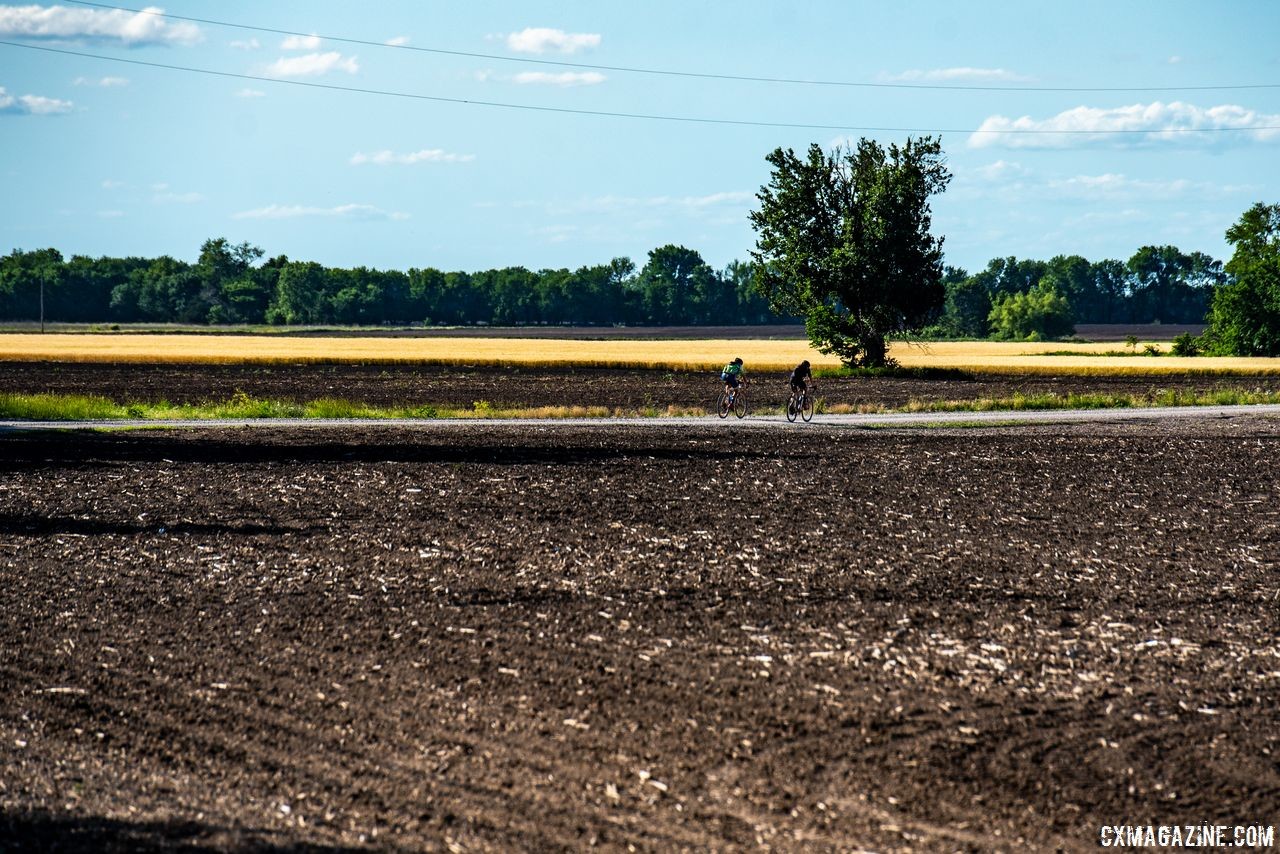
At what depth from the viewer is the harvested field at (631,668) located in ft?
26.1

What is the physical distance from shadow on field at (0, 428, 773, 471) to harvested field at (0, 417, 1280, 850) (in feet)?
17.2

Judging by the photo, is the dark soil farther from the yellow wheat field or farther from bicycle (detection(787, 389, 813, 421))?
bicycle (detection(787, 389, 813, 421))

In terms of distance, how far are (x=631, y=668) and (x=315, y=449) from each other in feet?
63.9

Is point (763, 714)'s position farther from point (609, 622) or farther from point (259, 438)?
point (259, 438)

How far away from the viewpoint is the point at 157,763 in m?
8.65

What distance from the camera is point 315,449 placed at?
2917 centimetres

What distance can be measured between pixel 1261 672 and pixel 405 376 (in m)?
62.8

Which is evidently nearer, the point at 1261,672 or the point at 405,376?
the point at 1261,672

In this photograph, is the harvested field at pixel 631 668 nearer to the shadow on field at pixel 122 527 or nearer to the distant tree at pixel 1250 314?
the shadow on field at pixel 122 527

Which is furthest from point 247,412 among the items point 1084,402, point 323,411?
point 1084,402

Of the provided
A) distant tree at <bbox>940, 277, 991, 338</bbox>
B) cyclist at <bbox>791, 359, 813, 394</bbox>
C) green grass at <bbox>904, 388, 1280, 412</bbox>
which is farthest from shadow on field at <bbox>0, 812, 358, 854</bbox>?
distant tree at <bbox>940, 277, 991, 338</bbox>

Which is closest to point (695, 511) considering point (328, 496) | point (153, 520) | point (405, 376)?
point (328, 496)

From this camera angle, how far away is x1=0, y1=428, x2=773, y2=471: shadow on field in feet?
88.2

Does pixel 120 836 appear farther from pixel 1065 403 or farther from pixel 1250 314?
pixel 1250 314
